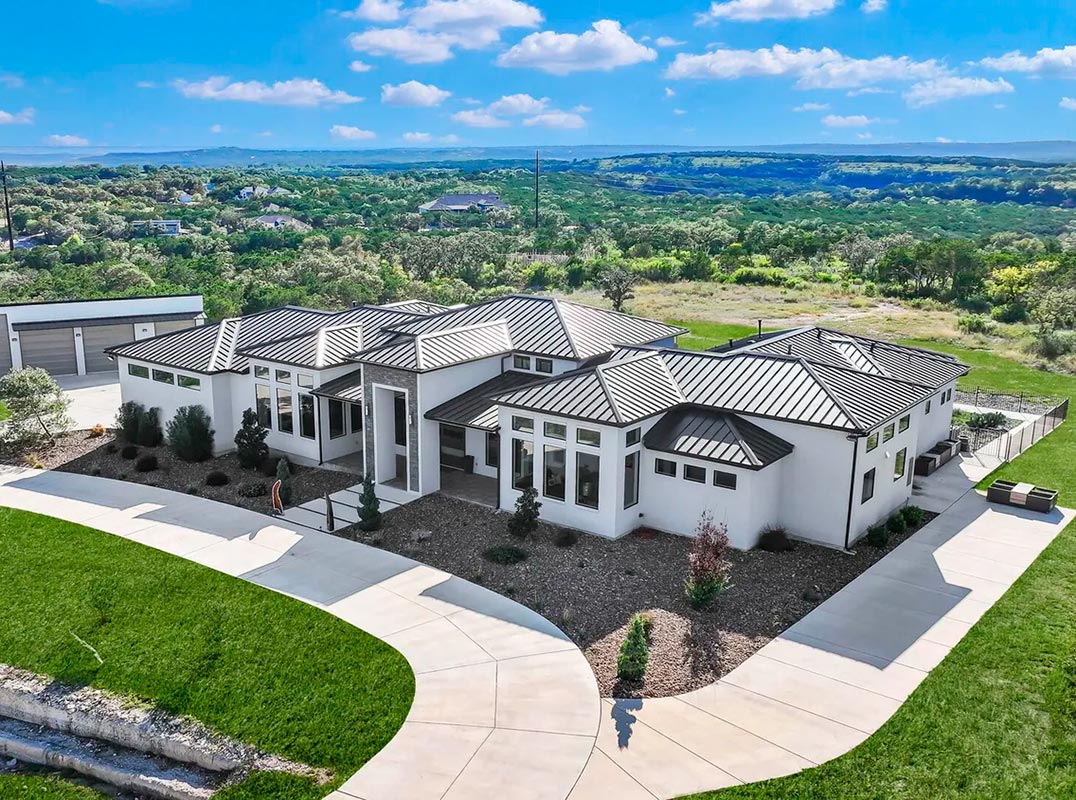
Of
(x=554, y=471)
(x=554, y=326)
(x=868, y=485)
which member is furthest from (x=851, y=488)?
(x=554, y=326)

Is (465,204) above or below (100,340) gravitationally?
above

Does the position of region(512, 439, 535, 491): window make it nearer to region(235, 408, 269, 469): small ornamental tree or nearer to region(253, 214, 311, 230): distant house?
region(235, 408, 269, 469): small ornamental tree

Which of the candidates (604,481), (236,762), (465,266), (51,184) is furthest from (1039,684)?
(51,184)

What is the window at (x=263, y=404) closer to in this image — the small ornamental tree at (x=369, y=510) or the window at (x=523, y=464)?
the small ornamental tree at (x=369, y=510)

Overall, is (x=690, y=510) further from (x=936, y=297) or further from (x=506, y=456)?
(x=936, y=297)

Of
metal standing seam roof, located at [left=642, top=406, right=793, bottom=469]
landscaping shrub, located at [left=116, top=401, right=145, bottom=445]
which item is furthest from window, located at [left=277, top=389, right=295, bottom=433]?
metal standing seam roof, located at [left=642, top=406, right=793, bottom=469]

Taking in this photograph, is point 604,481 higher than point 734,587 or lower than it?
higher

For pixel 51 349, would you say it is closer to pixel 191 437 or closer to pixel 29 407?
pixel 29 407
